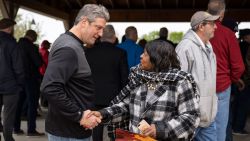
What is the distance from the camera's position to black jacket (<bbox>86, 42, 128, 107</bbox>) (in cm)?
445

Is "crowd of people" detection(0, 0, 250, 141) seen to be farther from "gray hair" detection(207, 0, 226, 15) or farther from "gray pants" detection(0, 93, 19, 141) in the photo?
"gray pants" detection(0, 93, 19, 141)

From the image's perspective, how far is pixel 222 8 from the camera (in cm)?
386

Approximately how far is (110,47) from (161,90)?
2050 millimetres

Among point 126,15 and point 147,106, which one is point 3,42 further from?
point 126,15

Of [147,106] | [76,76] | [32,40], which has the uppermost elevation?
[32,40]

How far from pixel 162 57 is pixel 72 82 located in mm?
535

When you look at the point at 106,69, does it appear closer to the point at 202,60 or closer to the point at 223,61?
the point at 223,61

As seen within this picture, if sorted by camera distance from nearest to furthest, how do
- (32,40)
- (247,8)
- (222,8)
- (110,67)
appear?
(222,8)
(110,67)
(32,40)
(247,8)

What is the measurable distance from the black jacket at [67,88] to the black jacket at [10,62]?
9.75 feet

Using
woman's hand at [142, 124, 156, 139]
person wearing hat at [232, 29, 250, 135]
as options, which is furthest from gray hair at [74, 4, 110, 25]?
person wearing hat at [232, 29, 250, 135]

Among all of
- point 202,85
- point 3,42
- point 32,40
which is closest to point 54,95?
point 202,85

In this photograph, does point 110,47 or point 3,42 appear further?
point 3,42

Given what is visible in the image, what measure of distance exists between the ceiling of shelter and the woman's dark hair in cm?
1048

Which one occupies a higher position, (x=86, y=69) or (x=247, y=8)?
(x=247, y=8)
